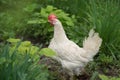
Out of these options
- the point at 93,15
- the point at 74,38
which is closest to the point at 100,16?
the point at 93,15

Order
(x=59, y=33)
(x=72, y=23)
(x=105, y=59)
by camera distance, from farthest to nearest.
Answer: (x=72, y=23) < (x=105, y=59) < (x=59, y=33)

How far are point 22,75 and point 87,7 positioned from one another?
292 centimetres

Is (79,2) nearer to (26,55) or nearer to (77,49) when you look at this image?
(77,49)

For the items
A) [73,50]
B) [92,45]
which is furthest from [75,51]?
[92,45]

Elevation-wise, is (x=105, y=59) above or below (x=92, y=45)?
below

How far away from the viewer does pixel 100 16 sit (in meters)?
5.38

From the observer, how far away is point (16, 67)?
3.39 meters

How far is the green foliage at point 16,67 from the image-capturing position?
3367 millimetres

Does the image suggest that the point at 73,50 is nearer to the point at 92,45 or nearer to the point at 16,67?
the point at 92,45

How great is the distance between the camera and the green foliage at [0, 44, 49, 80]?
337 centimetres

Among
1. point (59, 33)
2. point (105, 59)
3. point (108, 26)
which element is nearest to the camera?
point (59, 33)

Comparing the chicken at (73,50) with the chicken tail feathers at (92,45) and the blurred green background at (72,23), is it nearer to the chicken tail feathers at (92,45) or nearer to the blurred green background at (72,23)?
the chicken tail feathers at (92,45)

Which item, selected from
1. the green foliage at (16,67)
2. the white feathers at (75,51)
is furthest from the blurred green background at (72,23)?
the green foliage at (16,67)

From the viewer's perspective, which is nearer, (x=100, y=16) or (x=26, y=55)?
(x=26, y=55)
